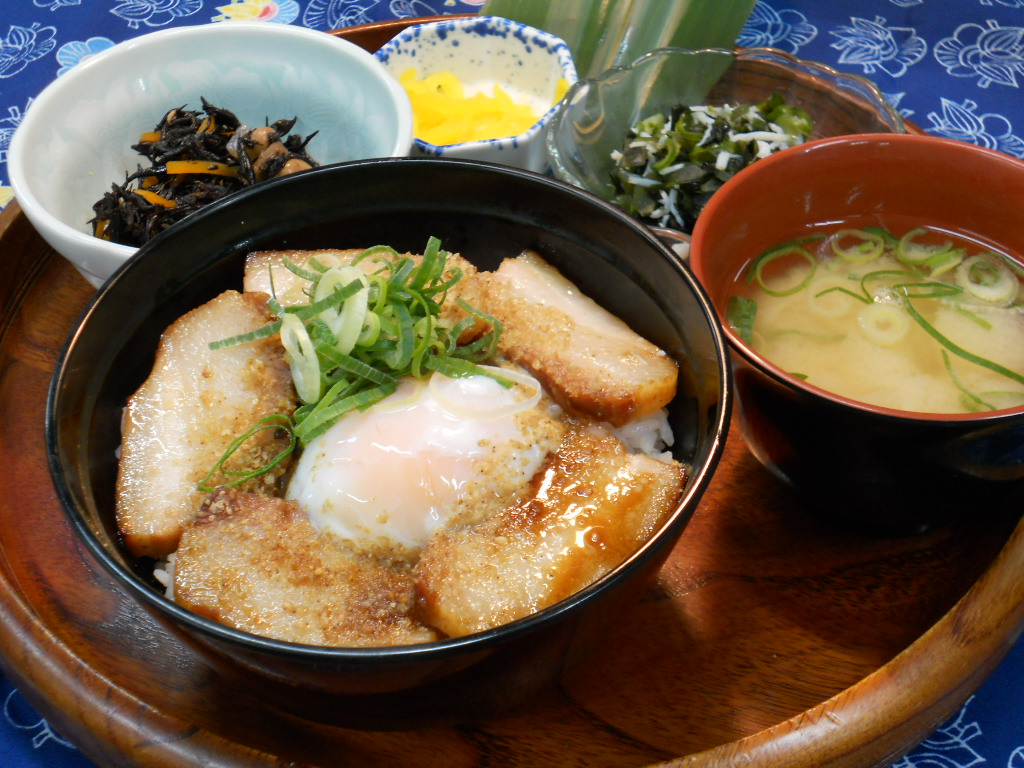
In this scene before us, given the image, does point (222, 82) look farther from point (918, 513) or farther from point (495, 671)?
point (918, 513)

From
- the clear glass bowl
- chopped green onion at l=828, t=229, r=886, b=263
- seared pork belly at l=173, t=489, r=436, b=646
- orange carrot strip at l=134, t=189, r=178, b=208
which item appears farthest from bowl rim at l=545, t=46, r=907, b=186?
seared pork belly at l=173, t=489, r=436, b=646

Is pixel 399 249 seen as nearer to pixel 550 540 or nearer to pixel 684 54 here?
pixel 550 540

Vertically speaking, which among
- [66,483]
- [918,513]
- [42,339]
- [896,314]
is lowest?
[42,339]

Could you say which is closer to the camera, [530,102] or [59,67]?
[530,102]


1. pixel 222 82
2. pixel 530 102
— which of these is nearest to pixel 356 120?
Result: pixel 222 82

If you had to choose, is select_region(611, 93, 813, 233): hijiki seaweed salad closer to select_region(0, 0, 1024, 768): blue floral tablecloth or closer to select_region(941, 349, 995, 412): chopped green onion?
select_region(0, 0, 1024, 768): blue floral tablecloth
